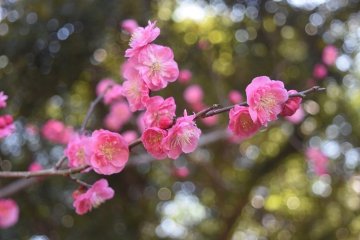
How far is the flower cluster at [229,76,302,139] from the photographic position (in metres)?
1.06

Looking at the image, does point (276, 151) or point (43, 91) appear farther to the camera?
point (276, 151)

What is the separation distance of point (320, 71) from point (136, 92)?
77.1 inches

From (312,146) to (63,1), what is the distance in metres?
2.10

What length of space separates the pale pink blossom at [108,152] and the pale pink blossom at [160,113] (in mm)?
95

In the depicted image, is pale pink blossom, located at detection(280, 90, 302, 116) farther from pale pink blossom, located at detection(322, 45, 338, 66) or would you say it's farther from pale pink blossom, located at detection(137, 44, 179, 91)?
pale pink blossom, located at detection(322, 45, 338, 66)

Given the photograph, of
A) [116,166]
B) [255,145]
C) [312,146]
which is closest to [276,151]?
[255,145]

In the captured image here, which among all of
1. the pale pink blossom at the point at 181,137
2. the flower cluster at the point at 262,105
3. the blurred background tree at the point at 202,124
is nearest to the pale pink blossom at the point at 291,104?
the flower cluster at the point at 262,105

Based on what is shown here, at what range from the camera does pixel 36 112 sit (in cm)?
290

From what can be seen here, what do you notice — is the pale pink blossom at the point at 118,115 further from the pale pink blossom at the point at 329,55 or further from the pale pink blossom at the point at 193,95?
the pale pink blossom at the point at 329,55

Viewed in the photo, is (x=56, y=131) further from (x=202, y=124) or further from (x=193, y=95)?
(x=202, y=124)

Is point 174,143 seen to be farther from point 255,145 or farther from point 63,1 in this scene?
point 255,145

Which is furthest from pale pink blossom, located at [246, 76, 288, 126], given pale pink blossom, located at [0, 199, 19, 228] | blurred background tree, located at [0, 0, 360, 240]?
pale pink blossom, located at [0, 199, 19, 228]

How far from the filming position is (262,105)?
106 centimetres

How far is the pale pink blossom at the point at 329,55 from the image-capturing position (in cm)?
301
